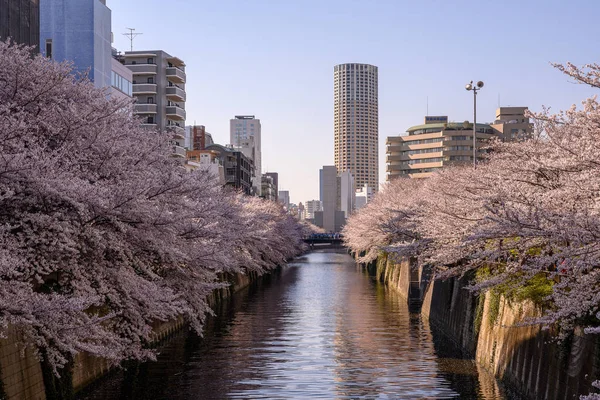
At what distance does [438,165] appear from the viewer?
164 meters

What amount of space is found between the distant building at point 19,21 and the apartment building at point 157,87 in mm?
52283

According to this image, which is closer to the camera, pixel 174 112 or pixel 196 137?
pixel 174 112

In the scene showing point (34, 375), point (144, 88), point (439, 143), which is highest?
point (144, 88)

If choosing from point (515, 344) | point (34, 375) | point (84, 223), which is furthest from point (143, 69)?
point (34, 375)

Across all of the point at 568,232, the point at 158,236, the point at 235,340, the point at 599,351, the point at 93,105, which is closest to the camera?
the point at 568,232

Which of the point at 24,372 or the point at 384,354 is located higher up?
the point at 24,372

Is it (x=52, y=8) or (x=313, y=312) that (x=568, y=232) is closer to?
(x=313, y=312)

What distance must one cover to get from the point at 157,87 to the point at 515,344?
265 ft

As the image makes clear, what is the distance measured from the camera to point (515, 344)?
2794 cm

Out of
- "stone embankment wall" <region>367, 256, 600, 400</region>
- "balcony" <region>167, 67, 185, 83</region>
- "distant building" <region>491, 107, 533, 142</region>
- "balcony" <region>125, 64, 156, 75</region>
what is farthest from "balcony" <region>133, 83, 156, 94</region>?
"distant building" <region>491, 107, 533, 142</region>

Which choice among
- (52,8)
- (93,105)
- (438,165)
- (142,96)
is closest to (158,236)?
(93,105)

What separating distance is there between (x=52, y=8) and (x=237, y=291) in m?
26.4

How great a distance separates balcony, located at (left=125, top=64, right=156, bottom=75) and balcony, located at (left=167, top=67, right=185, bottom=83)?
2.17 metres

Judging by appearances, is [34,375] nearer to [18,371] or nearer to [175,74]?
[18,371]
